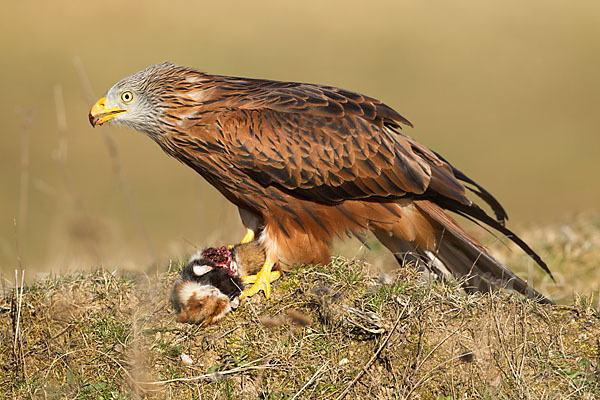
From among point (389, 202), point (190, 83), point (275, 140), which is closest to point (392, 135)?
point (389, 202)

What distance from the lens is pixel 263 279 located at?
5.26m

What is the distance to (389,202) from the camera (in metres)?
5.90

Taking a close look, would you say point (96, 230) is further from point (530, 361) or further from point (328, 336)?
point (530, 361)

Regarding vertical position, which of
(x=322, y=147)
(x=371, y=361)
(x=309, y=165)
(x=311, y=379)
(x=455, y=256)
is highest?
(x=322, y=147)

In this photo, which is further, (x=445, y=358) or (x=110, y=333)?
(x=110, y=333)

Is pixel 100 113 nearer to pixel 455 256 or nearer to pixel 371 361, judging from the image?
pixel 371 361

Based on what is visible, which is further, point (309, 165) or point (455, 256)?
point (455, 256)

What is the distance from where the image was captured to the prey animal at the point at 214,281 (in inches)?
188

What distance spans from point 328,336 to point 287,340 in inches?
11.2

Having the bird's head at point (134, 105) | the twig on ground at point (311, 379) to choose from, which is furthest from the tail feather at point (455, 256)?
the bird's head at point (134, 105)

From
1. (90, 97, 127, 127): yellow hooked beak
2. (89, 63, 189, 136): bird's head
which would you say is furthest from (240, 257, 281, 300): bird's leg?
(90, 97, 127, 127): yellow hooked beak

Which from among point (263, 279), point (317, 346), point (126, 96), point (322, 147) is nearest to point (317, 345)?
point (317, 346)

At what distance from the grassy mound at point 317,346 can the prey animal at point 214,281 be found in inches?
4.8

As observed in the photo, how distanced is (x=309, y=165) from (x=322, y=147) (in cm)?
21
